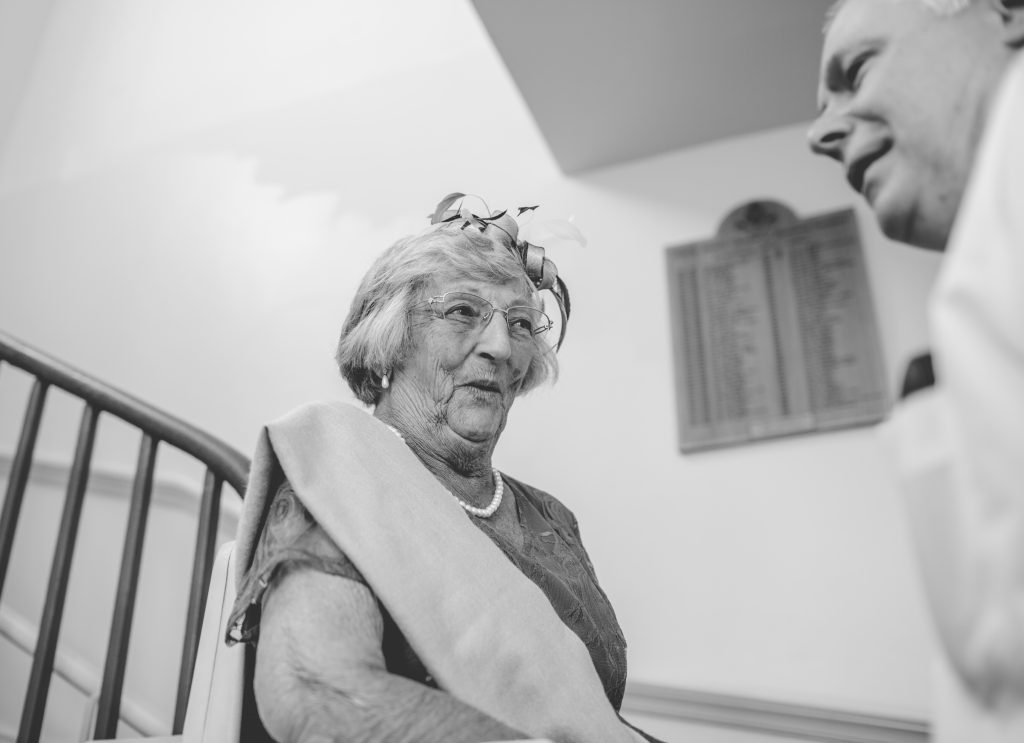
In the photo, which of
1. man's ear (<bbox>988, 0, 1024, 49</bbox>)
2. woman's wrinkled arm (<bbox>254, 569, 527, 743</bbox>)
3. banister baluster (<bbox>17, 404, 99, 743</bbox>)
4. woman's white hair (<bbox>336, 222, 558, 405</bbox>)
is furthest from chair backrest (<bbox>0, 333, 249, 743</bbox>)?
man's ear (<bbox>988, 0, 1024, 49</bbox>)

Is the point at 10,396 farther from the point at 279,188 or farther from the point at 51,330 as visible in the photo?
the point at 279,188

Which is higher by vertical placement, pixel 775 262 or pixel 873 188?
pixel 775 262

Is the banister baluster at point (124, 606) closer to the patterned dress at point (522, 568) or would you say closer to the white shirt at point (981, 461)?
the patterned dress at point (522, 568)

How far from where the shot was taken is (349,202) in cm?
362

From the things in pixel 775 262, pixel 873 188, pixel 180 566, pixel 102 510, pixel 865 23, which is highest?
pixel 775 262

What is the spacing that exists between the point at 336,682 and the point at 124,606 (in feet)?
4.08

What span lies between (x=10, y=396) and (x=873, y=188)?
3.80 metres

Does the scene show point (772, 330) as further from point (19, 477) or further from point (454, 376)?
point (19, 477)

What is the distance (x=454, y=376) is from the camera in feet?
5.28

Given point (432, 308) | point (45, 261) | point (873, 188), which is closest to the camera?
point (873, 188)

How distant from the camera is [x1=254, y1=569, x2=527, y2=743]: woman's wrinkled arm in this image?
928mm

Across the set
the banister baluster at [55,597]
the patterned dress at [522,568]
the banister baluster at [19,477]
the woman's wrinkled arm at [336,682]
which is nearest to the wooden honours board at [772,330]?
the patterned dress at [522,568]

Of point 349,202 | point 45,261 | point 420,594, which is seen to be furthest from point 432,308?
point 45,261

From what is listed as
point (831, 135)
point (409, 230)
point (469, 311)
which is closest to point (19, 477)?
point (469, 311)
